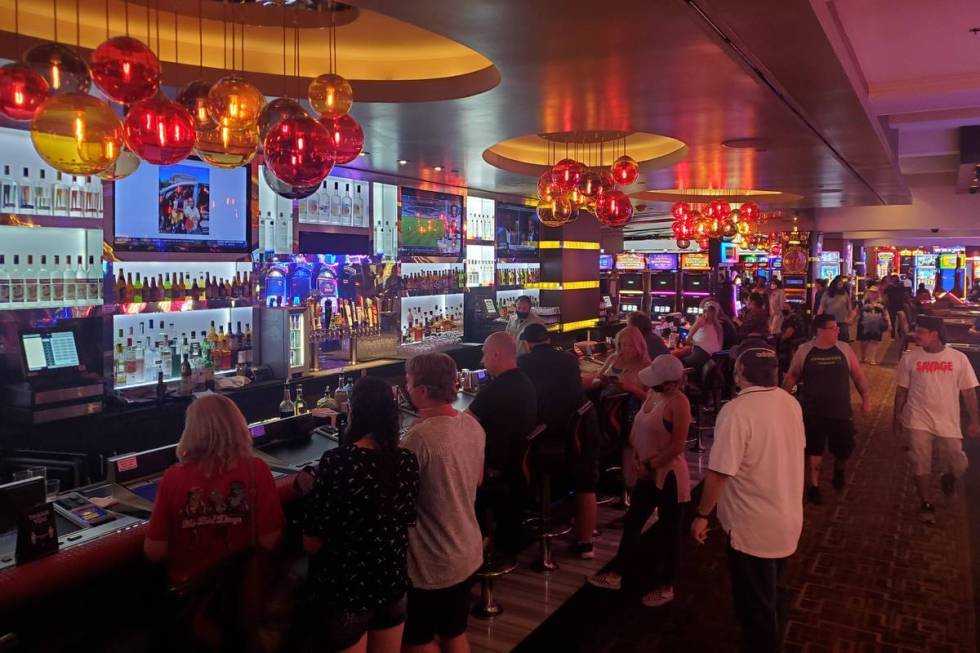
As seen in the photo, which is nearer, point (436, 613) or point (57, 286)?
point (436, 613)

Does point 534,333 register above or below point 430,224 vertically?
below

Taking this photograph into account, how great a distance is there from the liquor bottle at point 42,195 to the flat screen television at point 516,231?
6613mm

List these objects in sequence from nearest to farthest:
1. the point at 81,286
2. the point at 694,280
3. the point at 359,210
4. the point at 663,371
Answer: the point at 663,371 → the point at 81,286 → the point at 359,210 → the point at 694,280

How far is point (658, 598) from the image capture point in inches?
168

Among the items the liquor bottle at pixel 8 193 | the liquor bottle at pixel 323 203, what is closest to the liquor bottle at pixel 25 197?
the liquor bottle at pixel 8 193

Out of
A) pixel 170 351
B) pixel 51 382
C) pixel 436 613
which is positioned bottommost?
pixel 436 613

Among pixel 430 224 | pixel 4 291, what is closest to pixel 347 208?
pixel 430 224

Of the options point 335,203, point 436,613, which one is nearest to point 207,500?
point 436,613

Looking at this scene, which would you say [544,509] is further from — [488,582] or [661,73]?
[661,73]

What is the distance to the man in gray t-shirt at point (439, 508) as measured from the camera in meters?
2.81

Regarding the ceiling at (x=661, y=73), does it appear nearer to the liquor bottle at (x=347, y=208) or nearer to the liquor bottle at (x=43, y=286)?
the liquor bottle at (x=347, y=208)

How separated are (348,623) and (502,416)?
1.69 meters

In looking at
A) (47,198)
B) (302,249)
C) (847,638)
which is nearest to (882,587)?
(847,638)

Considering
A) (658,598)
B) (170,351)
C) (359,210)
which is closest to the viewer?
(658,598)
